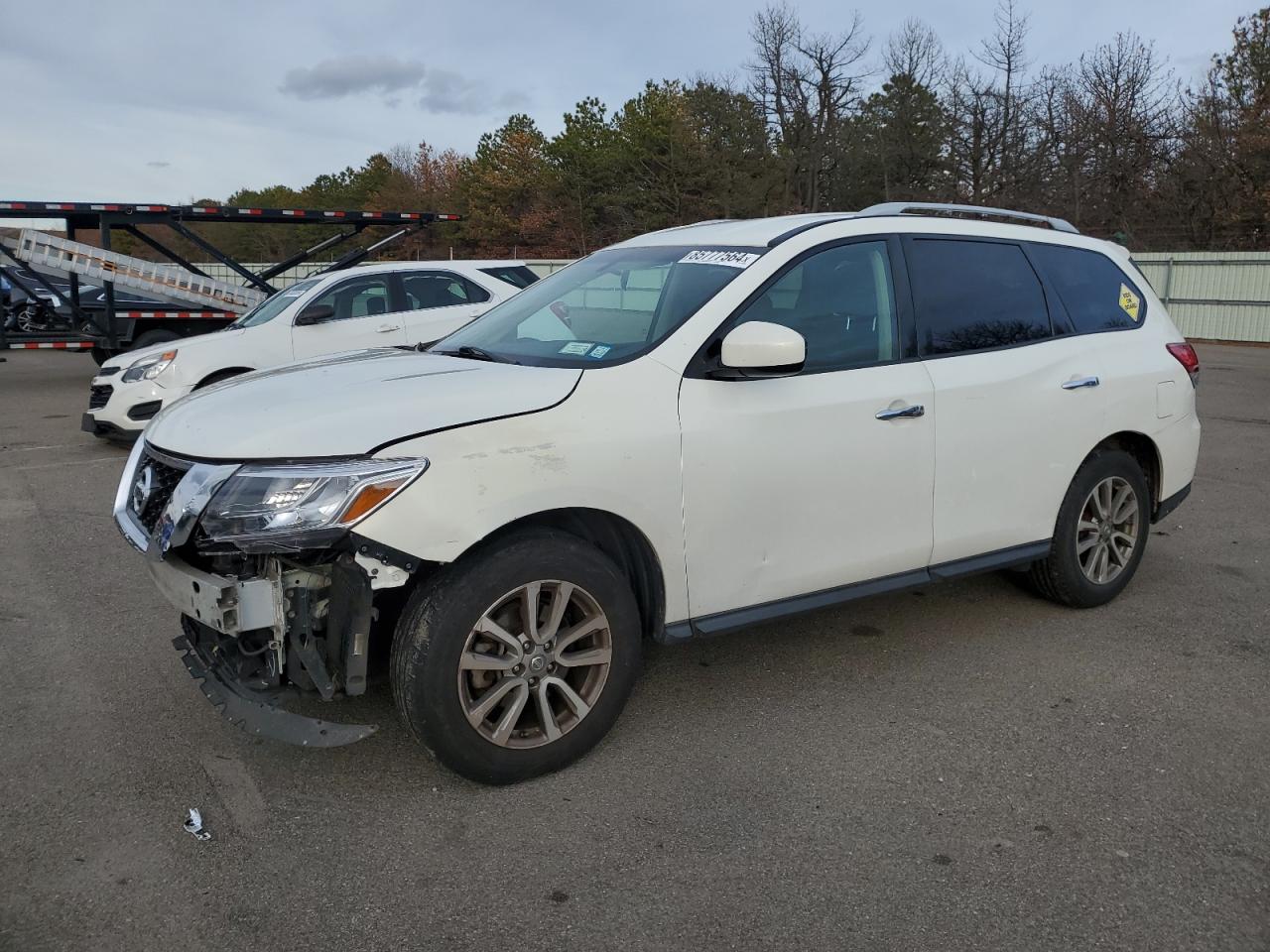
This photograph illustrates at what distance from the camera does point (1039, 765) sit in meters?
3.38

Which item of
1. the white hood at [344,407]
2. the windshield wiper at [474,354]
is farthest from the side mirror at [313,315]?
the white hood at [344,407]

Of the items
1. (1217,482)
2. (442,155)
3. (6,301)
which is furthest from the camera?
(442,155)

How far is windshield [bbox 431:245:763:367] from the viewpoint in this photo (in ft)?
11.7

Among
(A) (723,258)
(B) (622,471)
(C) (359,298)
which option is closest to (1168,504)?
(A) (723,258)

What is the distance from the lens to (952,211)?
4.62m

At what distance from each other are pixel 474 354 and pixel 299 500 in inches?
47.0

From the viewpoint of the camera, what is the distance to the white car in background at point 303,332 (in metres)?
9.02

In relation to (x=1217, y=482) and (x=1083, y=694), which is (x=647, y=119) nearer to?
(x=1217, y=482)

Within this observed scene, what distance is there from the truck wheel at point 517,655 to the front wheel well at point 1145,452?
112 inches

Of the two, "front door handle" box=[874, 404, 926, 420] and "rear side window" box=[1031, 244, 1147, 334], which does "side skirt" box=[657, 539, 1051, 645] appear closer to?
"front door handle" box=[874, 404, 926, 420]

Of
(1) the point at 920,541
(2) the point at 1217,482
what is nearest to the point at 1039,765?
(1) the point at 920,541

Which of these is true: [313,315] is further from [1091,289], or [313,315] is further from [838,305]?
[1091,289]

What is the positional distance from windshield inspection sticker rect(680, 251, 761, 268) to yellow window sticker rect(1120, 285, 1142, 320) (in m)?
2.28

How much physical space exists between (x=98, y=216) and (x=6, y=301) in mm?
5217
